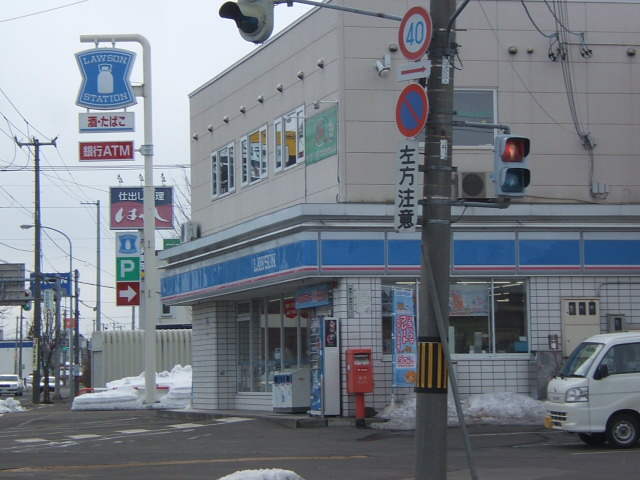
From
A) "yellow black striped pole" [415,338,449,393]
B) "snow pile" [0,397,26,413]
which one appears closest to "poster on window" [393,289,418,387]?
"yellow black striped pole" [415,338,449,393]

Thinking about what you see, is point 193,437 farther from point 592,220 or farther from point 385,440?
point 592,220

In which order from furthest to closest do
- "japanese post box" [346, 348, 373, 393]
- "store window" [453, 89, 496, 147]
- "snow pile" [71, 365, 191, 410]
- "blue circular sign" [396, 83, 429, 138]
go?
1. "snow pile" [71, 365, 191, 410]
2. "store window" [453, 89, 496, 147]
3. "japanese post box" [346, 348, 373, 393]
4. "blue circular sign" [396, 83, 429, 138]

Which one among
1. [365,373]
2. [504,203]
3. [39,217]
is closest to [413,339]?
[365,373]

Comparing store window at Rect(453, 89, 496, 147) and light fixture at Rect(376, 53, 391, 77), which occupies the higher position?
light fixture at Rect(376, 53, 391, 77)

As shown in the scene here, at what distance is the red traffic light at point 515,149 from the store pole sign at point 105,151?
699 inches

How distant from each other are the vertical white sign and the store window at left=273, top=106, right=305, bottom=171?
12.7 meters

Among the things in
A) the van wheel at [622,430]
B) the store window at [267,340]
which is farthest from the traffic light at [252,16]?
the store window at [267,340]

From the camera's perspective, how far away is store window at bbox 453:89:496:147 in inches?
852

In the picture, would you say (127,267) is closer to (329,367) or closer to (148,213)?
(148,213)

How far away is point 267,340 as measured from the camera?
2541 centimetres

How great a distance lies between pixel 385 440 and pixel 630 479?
20.2 feet

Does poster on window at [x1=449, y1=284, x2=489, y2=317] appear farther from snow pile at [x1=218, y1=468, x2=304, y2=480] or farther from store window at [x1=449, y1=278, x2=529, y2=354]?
snow pile at [x1=218, y1=468, x2=304, y2=480]

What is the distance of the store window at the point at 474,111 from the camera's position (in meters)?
21.6

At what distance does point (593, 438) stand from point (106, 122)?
15529 millimetres
